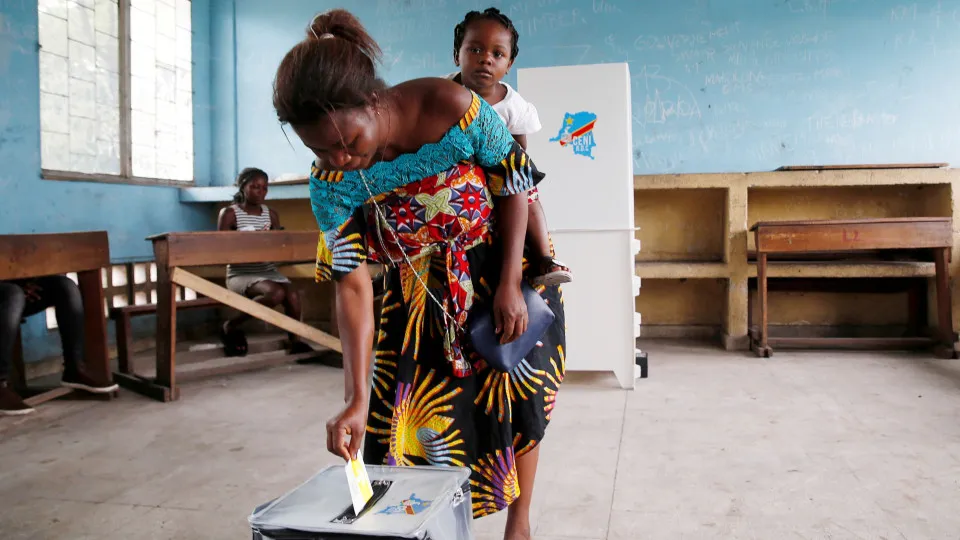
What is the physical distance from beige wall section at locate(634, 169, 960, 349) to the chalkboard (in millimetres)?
276

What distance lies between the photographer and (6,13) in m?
4.38

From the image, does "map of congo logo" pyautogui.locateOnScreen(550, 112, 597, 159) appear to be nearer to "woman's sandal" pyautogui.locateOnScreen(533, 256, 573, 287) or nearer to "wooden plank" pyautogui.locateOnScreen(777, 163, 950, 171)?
"wooden plank" pyautogui.locateOnScreen(777, 163, 950, 171)

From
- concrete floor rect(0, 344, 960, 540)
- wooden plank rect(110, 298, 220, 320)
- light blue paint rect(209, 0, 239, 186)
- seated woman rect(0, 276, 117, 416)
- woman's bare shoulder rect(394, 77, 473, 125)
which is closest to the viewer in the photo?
woman's bare shoulder rect(394, 77, 473, 125)

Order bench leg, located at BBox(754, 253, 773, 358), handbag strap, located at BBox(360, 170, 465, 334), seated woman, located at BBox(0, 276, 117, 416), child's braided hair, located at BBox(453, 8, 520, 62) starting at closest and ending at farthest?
handbag strap, located at BBox(360, 170, 465, 334)
child's braided hair, located at BBox(453, 8, 520, 62)
seated woman, located at BBox(0, 276, 117, 416)
bench leg, located at BBox(754, 253, 773, 358)

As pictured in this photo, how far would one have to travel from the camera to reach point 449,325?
1522mm

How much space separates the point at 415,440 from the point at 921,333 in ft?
16.3

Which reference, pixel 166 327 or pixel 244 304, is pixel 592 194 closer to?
pixel 244 304

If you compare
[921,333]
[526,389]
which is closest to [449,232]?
[526,389]

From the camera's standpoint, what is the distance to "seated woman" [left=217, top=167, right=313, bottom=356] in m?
4.90

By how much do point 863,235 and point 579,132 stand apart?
6.83 feet

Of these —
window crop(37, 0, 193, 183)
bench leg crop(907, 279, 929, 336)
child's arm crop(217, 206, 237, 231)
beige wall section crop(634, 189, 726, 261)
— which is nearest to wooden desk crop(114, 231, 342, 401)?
child's arm crop(217, 206, 237, 231)

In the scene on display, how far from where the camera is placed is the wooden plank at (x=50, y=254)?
10.9 feet

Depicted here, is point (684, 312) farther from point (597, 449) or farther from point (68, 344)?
point (68, 344)

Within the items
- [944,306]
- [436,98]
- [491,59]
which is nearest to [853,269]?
[944,306]
